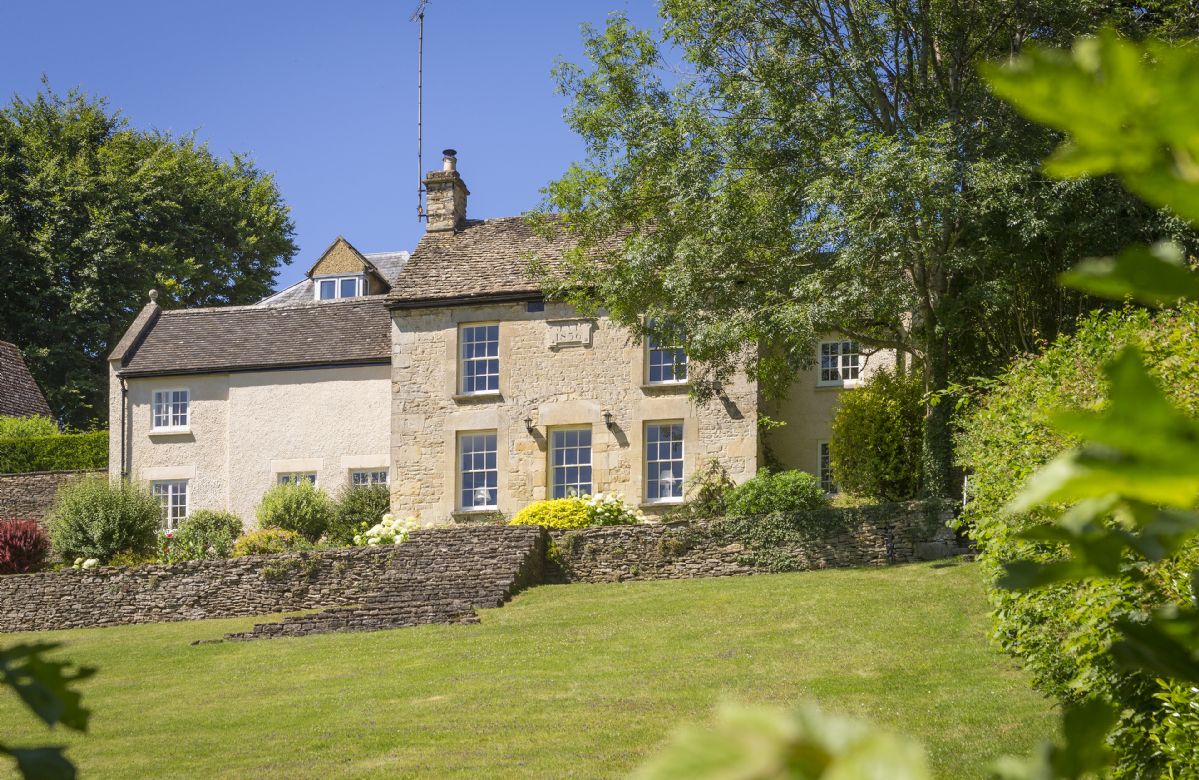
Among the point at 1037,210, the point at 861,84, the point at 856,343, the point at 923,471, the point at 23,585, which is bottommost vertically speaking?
the point at 23,585

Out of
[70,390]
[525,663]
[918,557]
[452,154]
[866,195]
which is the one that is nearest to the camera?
[525,663]

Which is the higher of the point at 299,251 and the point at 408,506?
the point at 299,251

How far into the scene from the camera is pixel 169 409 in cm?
3030

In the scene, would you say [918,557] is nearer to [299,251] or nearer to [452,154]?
[452,154]

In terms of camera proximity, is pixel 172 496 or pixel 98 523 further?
pixel 172 496

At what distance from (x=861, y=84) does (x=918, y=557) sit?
26.9 feet

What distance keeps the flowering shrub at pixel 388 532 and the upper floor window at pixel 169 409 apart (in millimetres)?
7889

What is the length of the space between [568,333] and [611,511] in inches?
165

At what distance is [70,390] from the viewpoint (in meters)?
42.1

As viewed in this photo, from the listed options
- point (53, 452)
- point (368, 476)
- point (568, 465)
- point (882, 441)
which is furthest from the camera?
point (53, 452)

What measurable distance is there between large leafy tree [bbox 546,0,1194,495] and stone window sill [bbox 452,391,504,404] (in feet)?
15.5

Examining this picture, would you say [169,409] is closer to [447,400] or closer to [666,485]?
[447,400]

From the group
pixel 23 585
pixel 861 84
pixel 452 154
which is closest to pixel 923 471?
pixel 861 84

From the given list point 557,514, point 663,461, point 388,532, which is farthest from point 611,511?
point 388,532
